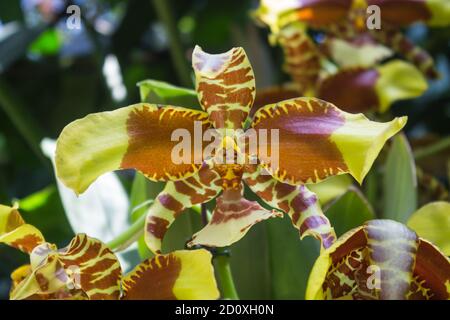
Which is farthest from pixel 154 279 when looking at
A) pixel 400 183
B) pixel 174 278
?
pixel 400 183

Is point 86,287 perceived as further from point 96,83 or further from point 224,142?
point 96,83

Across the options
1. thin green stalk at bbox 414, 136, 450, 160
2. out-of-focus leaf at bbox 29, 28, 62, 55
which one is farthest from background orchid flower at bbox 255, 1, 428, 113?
out-of-focus leaf at bbox 29, 28, 62, 55

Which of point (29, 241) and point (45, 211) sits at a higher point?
point (29, 241)

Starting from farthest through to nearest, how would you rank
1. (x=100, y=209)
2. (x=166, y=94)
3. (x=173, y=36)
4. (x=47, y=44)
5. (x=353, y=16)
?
(x=47, y=44), (x=173, y=36), (x=353, y=16), (x=100, y=209), (x=166, y=94)

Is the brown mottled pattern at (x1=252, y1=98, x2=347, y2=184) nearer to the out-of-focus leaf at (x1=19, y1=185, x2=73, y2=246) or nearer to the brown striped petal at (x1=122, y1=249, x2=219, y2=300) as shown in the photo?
the brown striped petal at (x1=122, y1=249, x2=219, y2=300)

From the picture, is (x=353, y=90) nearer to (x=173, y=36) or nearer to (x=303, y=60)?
(x=303, y=60)

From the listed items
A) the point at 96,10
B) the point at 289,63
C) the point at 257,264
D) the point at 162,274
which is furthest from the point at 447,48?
the point at 162,274

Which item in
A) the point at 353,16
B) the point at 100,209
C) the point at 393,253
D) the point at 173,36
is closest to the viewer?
the point at 393,253
